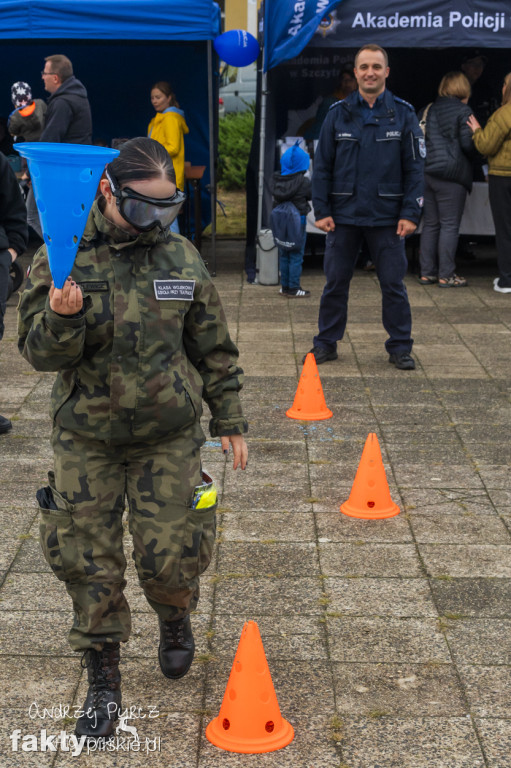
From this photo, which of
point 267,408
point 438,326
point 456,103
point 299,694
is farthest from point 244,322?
point 299,694

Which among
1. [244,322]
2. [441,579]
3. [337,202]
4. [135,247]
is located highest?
[135,247]

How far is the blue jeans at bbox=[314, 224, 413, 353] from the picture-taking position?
25.1 ft

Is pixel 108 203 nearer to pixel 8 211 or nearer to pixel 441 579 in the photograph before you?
pixel 441 579

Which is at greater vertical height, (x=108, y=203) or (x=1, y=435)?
(x=108, y=203)

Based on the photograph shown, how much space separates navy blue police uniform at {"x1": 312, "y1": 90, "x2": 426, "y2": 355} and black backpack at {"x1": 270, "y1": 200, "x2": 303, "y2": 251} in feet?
8.51

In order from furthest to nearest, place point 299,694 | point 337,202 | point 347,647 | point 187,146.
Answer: point 187,146
point 337,202
point 347,647
point 299,694

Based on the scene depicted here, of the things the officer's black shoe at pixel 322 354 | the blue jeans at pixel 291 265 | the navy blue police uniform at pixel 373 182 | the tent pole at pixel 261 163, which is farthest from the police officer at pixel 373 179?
the tent pole at pixel 261 163

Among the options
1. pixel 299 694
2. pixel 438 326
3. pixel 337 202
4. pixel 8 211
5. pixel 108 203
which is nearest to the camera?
pixel 108 203

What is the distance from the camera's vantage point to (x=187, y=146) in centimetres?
1402

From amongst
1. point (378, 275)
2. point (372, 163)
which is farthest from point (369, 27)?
point (378, 275)

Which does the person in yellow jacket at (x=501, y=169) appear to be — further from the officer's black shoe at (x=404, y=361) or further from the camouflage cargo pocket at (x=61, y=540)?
the camouflage cargo pocket at (x=61, y=540)

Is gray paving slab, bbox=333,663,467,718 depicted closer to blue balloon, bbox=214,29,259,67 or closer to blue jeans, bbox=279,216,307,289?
blue jeans, bbox=279,216,307,289

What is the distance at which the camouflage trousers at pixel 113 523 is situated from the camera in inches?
129

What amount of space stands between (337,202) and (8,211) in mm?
2600
